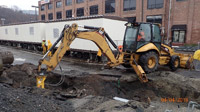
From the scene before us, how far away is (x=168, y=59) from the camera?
8500mm

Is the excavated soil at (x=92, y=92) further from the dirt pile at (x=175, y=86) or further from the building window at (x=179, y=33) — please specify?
the building window at (x=179, y=33)

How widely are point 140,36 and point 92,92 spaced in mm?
3244

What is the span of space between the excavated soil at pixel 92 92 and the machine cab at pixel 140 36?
4.69ft

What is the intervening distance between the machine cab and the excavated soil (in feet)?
4.69

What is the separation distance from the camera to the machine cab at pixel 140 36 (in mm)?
7199

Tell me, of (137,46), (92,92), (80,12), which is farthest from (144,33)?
(80,12)

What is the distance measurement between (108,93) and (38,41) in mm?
13523

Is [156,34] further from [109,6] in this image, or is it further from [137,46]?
[109,6]

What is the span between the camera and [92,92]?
6.49 m

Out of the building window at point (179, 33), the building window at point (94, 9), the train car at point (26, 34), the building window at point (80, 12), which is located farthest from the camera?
the building window at point (80, 12)

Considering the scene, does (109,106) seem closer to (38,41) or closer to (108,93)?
(108,93)

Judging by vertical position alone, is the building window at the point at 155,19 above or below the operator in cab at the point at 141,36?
above

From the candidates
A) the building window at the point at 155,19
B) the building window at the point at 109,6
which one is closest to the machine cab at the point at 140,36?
the building window at the point at 155,19

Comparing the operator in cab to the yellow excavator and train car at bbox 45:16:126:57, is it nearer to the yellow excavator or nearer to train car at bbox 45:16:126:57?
the yellow excavator
